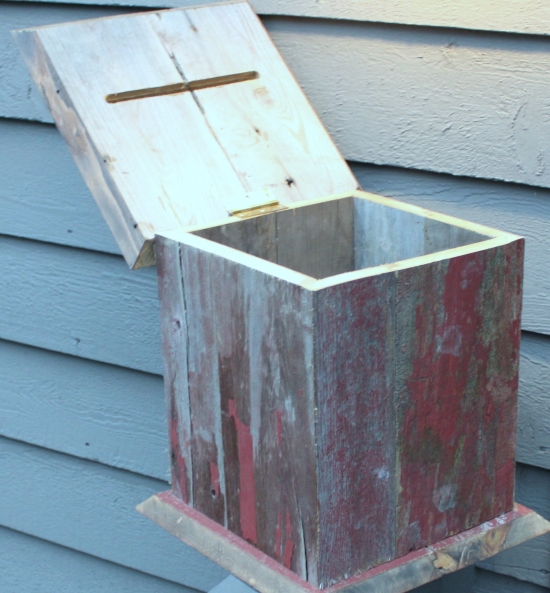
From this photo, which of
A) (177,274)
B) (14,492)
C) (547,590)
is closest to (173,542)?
(14,492)

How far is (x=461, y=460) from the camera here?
1098mm

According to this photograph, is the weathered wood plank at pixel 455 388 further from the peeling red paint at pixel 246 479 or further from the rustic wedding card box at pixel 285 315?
the peeling red paint at pixel 246 479

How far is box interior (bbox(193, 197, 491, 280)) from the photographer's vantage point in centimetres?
119

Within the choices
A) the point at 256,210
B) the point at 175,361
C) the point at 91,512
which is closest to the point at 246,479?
the point at 175,361

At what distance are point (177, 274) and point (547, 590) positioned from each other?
824 mm

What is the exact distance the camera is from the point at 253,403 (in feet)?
3.50

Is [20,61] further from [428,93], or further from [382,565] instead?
[382,565]

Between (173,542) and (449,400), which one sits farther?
→ (173,542)

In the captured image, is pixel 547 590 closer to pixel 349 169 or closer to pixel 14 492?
pixel 349 169

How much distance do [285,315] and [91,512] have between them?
3.84 ft

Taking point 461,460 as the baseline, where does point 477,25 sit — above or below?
above

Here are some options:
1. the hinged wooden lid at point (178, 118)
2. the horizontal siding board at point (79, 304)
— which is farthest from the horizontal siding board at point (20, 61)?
the hinged wooden lid at point (178, 118)

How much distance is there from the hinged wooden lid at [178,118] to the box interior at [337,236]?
1.5 inches

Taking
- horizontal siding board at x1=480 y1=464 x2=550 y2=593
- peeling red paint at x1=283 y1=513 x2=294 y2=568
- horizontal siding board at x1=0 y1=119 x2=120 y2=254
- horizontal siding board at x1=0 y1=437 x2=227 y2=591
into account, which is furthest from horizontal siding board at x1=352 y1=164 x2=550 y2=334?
horizontal siding board at x1=0 y1=437 x2=227 y2=591
